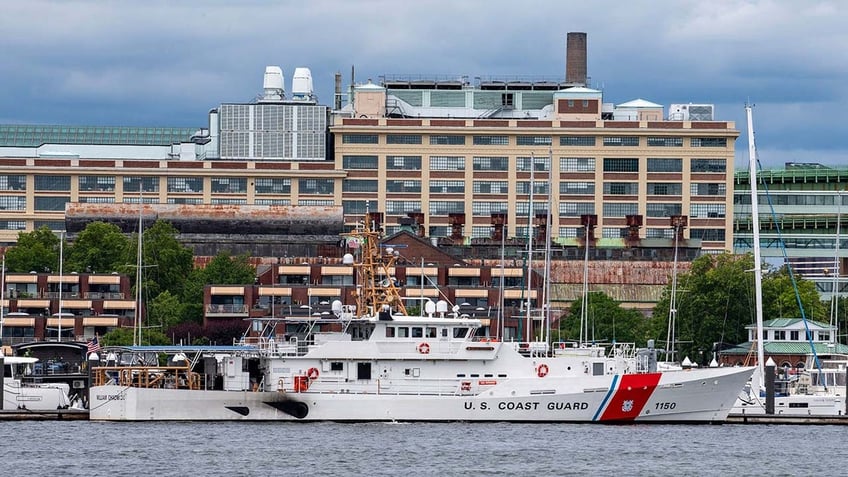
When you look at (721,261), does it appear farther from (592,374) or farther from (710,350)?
(592,374)

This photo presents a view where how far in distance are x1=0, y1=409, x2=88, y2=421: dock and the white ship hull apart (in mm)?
3788

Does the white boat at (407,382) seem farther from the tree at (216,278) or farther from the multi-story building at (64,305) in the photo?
the tree at (216,278)

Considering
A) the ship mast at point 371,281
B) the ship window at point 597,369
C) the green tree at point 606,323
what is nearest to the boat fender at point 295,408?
the ship mast at point 371,281

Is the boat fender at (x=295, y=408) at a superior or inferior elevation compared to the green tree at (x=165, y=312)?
inferior

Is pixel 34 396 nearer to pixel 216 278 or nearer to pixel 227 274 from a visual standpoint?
pixel 216 278

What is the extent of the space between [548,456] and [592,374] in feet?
49.6

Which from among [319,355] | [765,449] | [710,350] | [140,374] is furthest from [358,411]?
[710,350]

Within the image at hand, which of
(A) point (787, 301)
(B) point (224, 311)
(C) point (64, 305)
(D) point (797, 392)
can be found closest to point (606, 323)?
(A) point (787, 301)

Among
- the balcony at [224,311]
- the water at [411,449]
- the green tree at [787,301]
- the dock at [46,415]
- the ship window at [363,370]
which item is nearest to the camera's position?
the water at [411,449]

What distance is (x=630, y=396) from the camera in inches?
4338

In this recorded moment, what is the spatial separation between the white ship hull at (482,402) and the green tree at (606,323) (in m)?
57.7

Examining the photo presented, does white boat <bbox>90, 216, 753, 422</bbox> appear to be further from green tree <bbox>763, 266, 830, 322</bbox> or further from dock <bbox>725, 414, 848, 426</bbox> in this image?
green tree <bbox>763, 266, 830, 322</bbox>

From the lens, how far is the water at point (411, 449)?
91125 millimetres

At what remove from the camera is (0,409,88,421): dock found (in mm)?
114812
